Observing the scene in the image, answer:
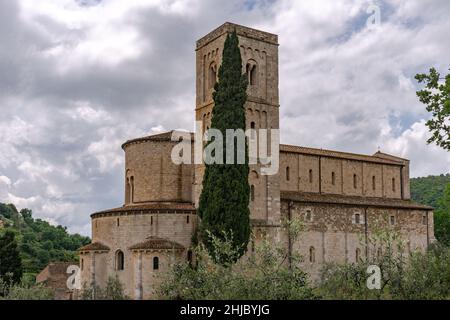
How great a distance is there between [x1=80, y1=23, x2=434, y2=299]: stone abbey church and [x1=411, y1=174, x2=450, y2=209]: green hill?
27.1 metres

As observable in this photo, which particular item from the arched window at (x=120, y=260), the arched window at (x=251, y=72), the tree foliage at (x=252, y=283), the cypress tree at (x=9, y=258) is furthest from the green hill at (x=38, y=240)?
the tree foliage at (x=252, y=283)

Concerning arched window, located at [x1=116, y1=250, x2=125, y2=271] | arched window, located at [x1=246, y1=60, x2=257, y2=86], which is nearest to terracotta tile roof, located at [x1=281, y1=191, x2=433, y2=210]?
arched window, located at [x1=246, y1=60, x2=257, y2=86]

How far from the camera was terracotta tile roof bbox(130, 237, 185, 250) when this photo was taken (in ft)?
110

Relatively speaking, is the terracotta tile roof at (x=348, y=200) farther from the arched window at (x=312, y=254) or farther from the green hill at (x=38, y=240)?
the green hill at (x=38, y=240)

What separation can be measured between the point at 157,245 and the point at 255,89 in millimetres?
11119

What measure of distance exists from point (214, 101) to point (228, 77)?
1543 millimetres

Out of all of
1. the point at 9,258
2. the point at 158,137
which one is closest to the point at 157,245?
the point at 158,137

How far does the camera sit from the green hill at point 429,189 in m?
71.9

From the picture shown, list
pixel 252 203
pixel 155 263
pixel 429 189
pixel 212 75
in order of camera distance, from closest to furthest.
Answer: pixel 155 263 < pixel 252 203 < pixel 212 75 < pixel 429 189

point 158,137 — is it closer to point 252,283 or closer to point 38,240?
point 252,283

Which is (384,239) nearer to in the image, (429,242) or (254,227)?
(254,227)

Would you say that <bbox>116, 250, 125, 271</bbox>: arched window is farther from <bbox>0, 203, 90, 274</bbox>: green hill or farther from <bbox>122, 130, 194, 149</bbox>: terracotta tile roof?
<bbox>0, 203, 90, 274</bbox>: green hill

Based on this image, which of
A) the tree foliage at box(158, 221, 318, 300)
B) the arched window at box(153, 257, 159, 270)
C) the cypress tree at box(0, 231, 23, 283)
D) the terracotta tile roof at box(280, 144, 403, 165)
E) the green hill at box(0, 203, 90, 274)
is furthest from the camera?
the green hill at box(0, 203, 90, 274)

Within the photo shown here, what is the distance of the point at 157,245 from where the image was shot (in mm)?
33625
